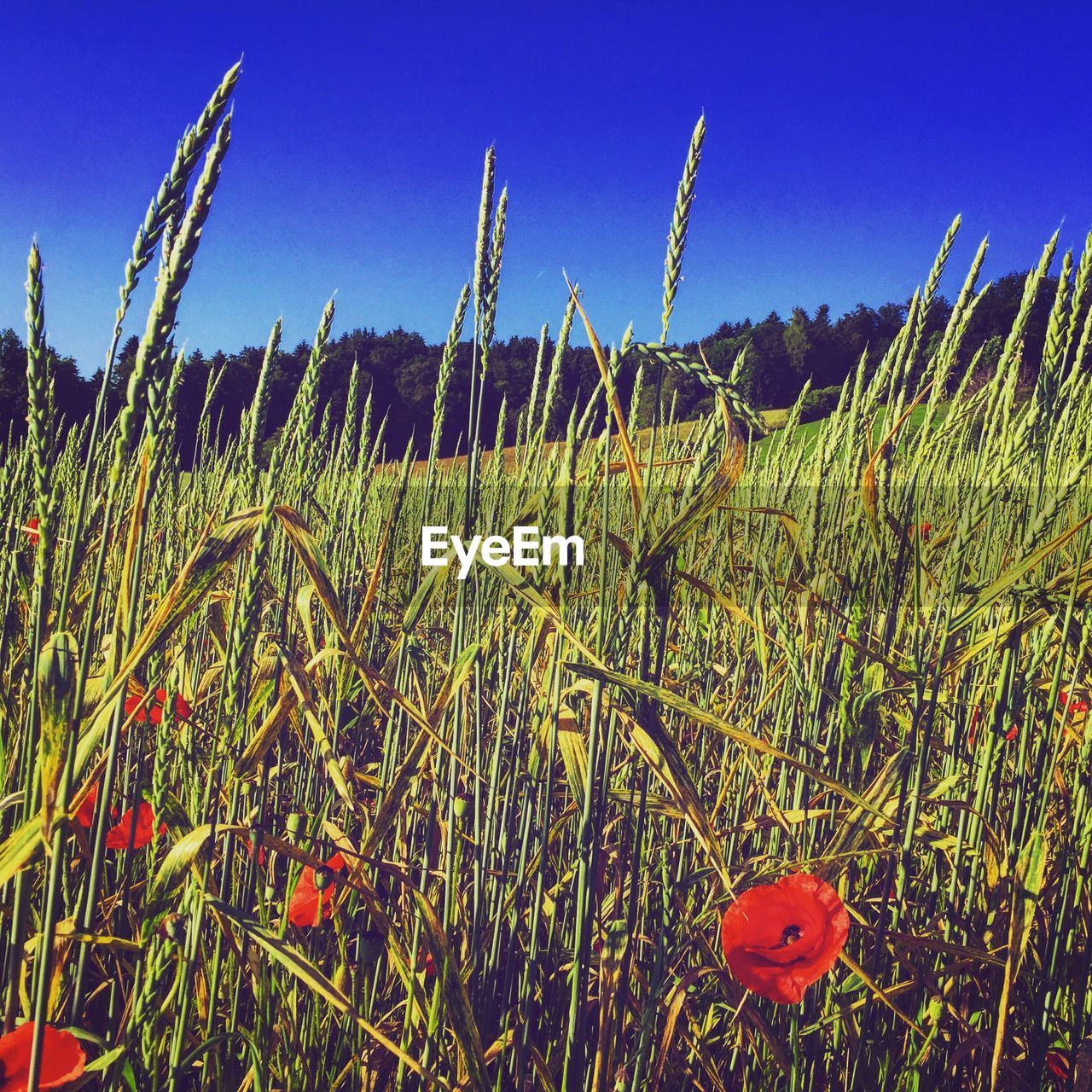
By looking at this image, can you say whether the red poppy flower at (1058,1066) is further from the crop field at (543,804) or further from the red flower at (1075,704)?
the red flower at (1075,704)

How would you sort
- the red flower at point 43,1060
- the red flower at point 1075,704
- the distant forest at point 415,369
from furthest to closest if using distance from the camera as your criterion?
1. the distant forest at point 415,369
2. the red flower at point 1075,704
3. the red flower at point 43,1060

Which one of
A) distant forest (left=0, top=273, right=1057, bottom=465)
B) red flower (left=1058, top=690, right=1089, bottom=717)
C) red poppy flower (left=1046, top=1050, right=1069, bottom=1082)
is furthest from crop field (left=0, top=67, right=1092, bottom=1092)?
distant forest (left=0, top=273, right=1057, bottom=465)

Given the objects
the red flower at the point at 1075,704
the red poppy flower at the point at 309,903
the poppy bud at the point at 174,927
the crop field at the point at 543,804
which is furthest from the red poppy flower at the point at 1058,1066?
the poppy bud at the point at 174,927

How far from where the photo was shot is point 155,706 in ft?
3.83

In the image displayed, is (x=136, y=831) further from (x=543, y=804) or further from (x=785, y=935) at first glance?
(x=785, y=935)

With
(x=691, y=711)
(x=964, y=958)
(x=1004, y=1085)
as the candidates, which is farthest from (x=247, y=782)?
(x=1004, y=1085)

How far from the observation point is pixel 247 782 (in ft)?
2.98

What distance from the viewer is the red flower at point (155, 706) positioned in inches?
33.6

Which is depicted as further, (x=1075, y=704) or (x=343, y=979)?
(x=1075, y=704)

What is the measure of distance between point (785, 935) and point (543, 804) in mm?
285

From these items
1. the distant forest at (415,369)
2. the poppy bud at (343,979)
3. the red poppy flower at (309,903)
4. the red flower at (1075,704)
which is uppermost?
the distant forest at (415,369)

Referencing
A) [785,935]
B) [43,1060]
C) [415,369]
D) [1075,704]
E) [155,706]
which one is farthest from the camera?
[415,369]

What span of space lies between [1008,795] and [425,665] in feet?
3.99

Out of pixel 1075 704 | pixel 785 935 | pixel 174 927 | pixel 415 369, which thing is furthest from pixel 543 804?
pixel 415 369
